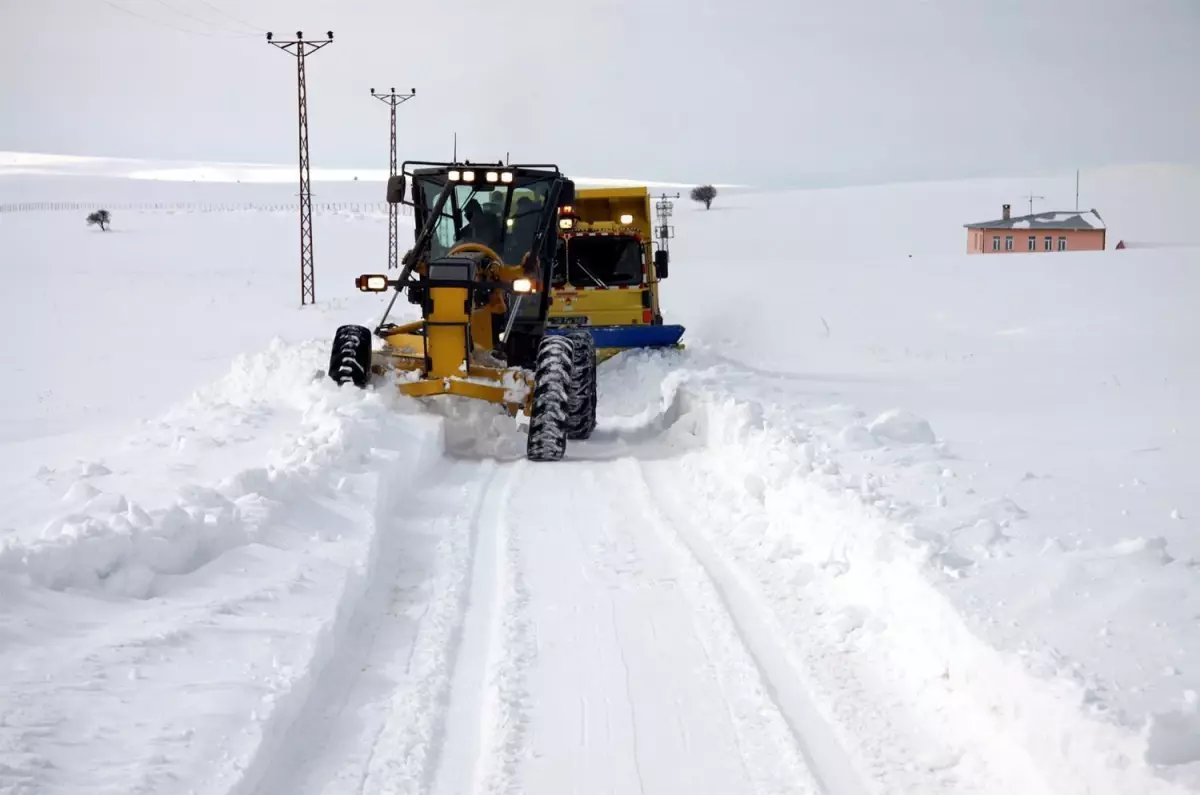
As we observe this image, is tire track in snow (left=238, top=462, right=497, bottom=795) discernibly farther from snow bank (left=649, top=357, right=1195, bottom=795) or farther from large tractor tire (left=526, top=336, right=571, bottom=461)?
large tractor tire (left=526, top=336, right=571, bottom=461)

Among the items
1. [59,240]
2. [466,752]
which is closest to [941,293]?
[466,752]

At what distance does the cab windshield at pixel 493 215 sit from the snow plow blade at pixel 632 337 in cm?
405

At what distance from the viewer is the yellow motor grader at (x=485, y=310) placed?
33.3ft

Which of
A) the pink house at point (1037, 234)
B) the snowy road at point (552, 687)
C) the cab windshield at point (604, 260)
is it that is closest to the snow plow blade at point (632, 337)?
the cab windshield at point (604, 260)

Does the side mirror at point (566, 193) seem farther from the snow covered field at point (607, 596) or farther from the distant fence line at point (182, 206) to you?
the distant fence line at point (182, 206)

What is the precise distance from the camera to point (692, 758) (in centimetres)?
420

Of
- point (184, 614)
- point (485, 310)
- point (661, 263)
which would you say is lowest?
point (184, 614)

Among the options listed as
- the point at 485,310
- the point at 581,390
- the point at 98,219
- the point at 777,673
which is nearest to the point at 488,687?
the point at 777,673

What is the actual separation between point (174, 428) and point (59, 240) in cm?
5280

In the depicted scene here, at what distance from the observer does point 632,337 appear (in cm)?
1574

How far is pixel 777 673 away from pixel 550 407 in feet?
17.1

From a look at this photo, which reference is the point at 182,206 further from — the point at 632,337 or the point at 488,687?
the point at 488,687

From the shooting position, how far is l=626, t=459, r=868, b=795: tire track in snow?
4.09 m

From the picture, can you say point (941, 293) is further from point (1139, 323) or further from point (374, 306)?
point (374, 306)
